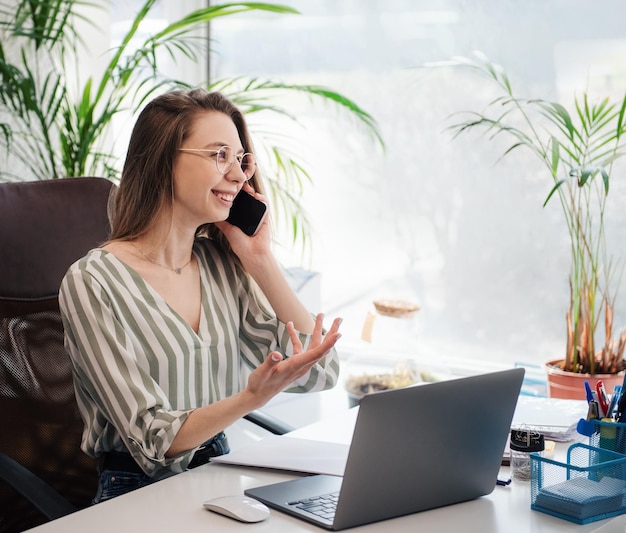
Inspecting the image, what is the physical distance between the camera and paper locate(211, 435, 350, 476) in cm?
134


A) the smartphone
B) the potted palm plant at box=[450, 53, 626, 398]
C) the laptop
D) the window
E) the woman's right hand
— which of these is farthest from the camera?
the window

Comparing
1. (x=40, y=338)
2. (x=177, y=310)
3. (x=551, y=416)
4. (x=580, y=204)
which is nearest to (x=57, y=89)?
(x=40, y=338)

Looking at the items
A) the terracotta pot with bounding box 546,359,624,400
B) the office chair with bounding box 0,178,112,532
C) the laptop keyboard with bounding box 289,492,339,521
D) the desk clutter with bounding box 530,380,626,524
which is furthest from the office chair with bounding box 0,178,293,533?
the terracotta pot with bounding box 546,359,624,400

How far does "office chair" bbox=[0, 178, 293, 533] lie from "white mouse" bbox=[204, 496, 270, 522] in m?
0.53

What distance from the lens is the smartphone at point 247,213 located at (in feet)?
5.72

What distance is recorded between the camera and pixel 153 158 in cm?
162

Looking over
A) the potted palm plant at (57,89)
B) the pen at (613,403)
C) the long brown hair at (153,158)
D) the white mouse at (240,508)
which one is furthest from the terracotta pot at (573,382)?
the white mouse at (240,508)

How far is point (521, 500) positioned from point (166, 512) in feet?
1.62

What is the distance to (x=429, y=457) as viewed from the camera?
1164 mm

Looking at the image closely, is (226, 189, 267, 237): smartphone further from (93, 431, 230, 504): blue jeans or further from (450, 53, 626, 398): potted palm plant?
(450, 53, 626, 398): potted palm plant

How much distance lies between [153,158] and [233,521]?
74 cm

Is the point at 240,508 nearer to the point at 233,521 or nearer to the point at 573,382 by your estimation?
the point at 233,521

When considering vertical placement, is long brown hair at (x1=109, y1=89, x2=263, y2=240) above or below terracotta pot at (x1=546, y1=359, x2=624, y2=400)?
above

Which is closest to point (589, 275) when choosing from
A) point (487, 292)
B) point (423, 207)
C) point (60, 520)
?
point (487, 292)
